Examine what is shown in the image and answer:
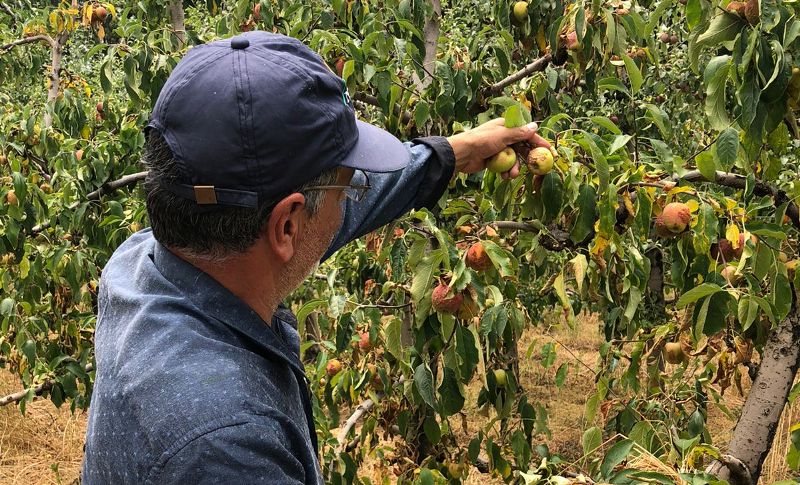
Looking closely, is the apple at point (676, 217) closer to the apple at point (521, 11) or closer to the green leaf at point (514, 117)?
the green leaf at point (514, 117)

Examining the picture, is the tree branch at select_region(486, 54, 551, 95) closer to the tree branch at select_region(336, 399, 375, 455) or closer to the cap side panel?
the tree branch at select_region(336, 399, 375, 455)

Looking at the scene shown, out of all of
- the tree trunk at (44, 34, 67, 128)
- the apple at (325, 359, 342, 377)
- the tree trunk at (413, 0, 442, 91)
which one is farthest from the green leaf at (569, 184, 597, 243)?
the tree trunk at (44, 34, 67, 128)

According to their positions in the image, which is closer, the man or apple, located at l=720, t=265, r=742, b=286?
the man

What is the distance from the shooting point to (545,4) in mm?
2564

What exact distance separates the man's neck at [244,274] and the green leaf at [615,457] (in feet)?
2.05

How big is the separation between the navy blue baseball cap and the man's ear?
17 mm

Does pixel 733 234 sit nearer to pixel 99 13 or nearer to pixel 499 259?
pixel 499 259

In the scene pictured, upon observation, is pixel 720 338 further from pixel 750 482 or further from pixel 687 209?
pixel 687 209

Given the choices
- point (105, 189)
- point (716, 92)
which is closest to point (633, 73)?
point (716, 92)

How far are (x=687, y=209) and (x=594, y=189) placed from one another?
0.58 feet

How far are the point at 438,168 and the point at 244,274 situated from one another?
0.64 meters

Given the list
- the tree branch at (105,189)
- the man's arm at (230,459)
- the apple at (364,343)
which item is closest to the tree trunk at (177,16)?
the tree branch at (105,189)

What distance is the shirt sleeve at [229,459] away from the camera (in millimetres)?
910

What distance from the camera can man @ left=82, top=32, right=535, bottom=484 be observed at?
94 cm
